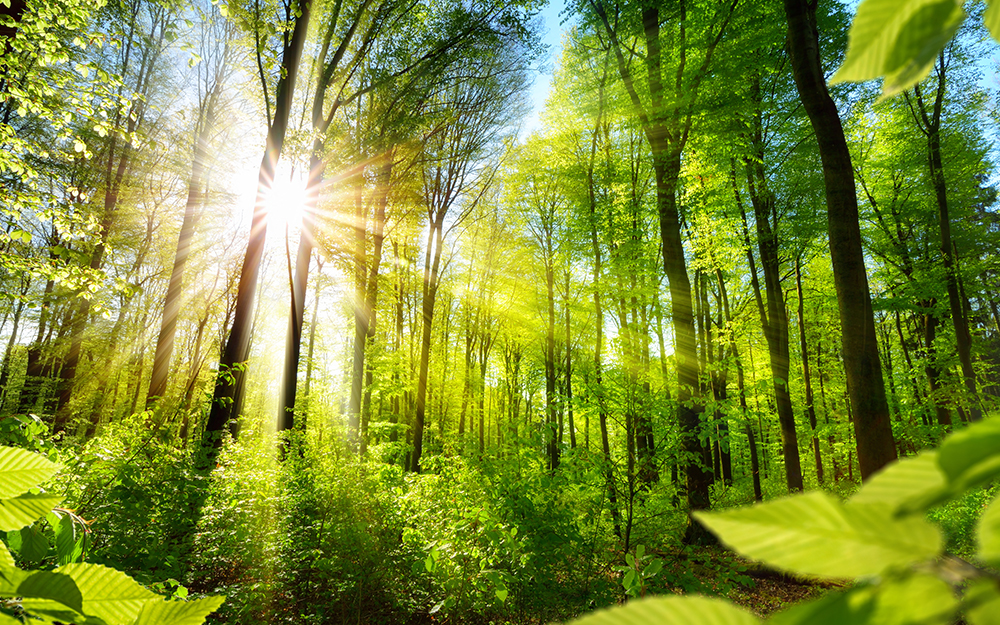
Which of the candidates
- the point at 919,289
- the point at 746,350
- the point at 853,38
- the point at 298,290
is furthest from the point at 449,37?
the point at 919,289

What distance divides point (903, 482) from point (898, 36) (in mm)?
258

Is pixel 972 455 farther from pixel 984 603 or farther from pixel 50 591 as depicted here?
pixel 50 591

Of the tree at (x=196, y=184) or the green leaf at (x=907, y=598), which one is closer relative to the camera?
the green leaf at (x=907, y=598)

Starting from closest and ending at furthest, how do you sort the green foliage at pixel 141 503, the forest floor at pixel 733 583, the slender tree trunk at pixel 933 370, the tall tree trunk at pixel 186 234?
1. the green foliage at pixel 141 503
2. the forest floor at pixel 733 583
3. the slender tree trunk at pixel 933 370
4. the tall tree trunk at pixel 186 234

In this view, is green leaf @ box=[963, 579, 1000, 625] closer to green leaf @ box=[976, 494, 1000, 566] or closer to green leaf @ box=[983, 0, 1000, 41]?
green leaf @ box=[976, 494, 1000, 566]

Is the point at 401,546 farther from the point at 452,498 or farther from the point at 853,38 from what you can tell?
the point at 853,38

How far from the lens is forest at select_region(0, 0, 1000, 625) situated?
52 cm

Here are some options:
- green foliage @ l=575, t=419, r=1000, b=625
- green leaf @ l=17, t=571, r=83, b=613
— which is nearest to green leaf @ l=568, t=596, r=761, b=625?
green foliage @ l=575, t=419, r=1000, b=625

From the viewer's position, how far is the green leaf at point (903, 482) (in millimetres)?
213

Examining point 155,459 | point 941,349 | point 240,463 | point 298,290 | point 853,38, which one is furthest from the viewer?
point 941,349

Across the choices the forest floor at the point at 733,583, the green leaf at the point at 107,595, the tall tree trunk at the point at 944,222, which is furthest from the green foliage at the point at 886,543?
the tall tree trunk at the point at 944,222

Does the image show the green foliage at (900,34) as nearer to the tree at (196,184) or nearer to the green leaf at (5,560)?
the green leaf at (5,560)

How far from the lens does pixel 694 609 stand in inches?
8.5

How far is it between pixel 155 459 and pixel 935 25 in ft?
16.6
